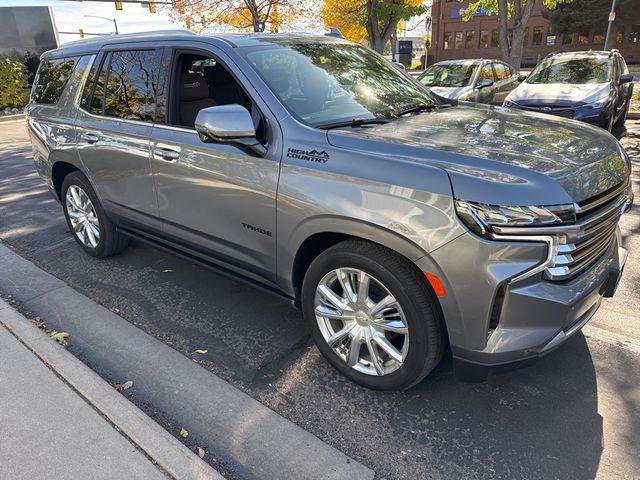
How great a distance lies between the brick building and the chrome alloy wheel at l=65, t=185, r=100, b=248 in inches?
1612

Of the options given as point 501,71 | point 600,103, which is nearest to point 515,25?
point 501,71

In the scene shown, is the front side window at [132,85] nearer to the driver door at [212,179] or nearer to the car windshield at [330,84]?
the driver door at [212,179]

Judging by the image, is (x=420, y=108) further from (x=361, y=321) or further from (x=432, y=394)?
(x=432, y=394)

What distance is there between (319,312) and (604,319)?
6.83ft

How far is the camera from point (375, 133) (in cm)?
265

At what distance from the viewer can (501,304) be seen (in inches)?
82.7

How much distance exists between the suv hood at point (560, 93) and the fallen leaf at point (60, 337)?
323 inches

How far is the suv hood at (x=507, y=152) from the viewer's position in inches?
81.7

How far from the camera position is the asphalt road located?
2.27 metres

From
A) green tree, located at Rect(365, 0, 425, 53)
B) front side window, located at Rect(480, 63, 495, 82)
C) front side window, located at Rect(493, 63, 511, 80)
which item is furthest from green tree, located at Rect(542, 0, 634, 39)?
front side window, located at Rect(480, 63, 495, 82)

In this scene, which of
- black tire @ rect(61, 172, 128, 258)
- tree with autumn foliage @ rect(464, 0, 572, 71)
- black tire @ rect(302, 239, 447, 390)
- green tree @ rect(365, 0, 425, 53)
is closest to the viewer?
black tire @ rect(302, 239, 447, 390)

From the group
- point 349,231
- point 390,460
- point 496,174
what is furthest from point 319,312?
point 496,174

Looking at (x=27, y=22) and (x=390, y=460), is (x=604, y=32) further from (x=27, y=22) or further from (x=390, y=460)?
(x=390, y=460)

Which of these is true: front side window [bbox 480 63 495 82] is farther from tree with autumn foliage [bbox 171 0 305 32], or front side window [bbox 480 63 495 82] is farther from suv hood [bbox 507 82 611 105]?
tree with autumn foliage [bbox 171 0 305 32]
